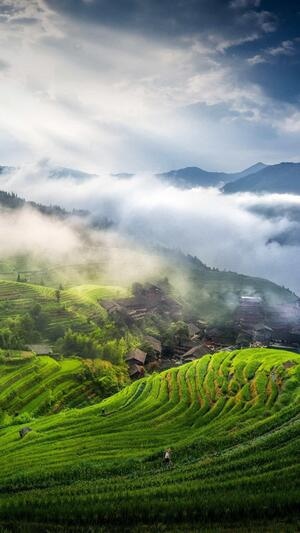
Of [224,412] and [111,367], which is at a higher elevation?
[224,412]

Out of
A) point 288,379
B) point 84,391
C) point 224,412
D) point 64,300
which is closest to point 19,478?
point 224,412

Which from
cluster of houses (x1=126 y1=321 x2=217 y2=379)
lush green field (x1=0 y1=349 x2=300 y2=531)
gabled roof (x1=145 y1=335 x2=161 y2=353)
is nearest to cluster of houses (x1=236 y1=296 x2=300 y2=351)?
cluster of houses (x1=126 y1=321 x2=217 y2=379)

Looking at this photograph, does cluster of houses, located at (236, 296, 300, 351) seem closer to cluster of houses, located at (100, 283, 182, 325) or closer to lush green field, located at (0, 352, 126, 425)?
cluster of houses, located at (100, 283, 182, 325)

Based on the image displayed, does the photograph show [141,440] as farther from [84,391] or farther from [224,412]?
[84,391]

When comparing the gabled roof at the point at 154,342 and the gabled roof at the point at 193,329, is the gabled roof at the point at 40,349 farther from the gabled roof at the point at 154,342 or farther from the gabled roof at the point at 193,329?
the gabled roof at the point at 193,329

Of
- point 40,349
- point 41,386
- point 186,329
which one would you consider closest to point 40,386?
point 41,386

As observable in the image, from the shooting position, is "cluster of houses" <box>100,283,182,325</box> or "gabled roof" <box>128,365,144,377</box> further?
"cluster of houses" <box>100,283,182,325</box>

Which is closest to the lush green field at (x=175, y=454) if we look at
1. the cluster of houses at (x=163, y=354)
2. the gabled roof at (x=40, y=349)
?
the cluster of houses at (x=163, y=354)

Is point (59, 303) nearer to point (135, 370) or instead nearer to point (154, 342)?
point (154, 342)
